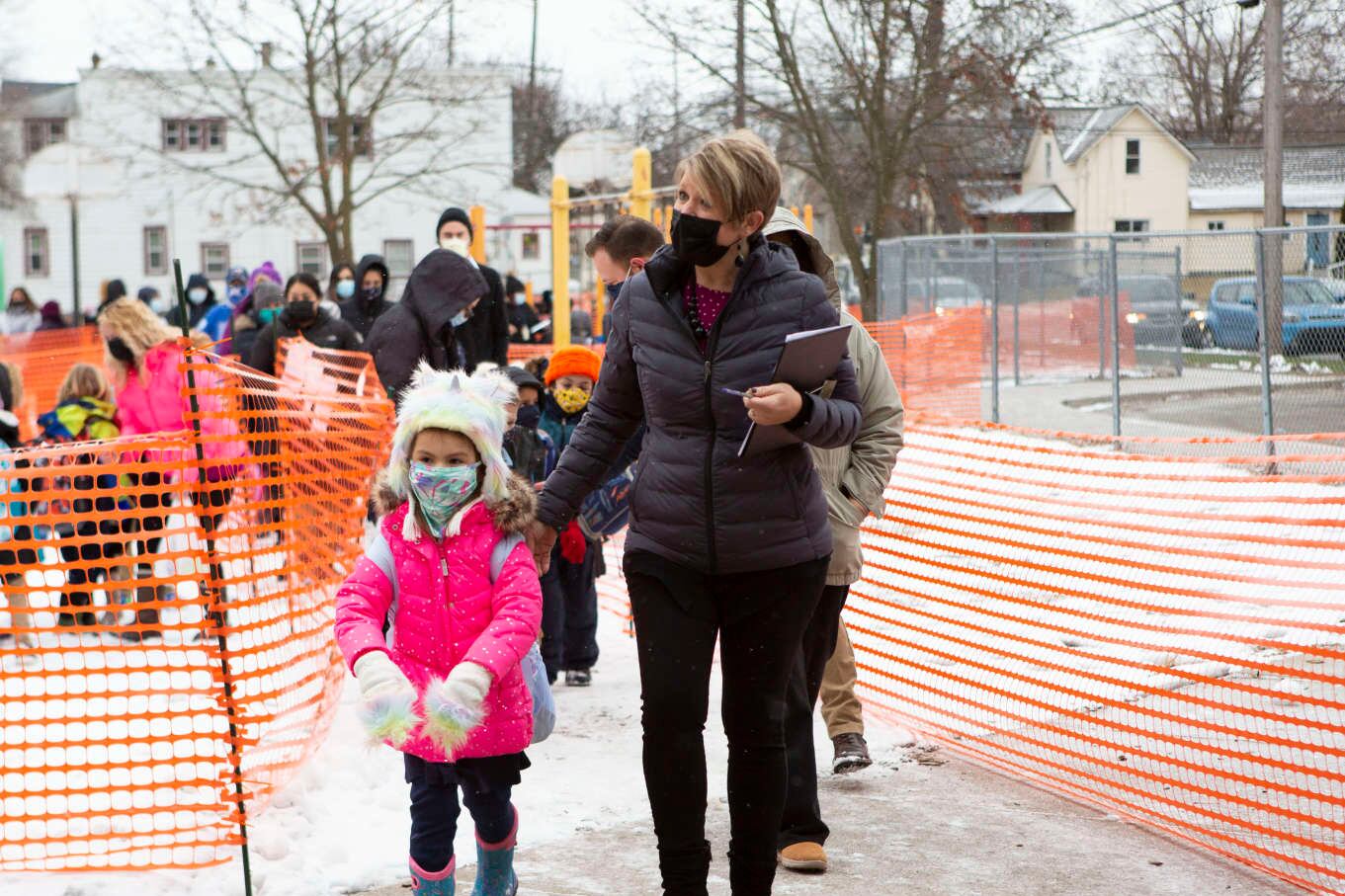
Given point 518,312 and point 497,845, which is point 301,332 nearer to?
point 497,845

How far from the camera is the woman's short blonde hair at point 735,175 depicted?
373 cm

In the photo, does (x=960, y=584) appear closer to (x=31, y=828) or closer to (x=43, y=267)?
(x=31, y=828)

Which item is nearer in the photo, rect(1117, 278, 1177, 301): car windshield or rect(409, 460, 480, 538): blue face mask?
rect(409, 460, 480, 538): blue face mask

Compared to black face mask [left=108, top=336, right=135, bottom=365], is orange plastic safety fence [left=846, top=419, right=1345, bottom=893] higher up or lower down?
lower down

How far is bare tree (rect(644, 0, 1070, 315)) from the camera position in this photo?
2630 cm

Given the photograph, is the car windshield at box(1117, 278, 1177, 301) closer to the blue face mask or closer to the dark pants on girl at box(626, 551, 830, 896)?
the dark pants on girl at box(626, 551, 830, 896)

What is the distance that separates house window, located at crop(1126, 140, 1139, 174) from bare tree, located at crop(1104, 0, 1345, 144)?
11722 mm

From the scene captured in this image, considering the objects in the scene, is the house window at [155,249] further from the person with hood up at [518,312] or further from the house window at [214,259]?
the person with hood up at [518,312]

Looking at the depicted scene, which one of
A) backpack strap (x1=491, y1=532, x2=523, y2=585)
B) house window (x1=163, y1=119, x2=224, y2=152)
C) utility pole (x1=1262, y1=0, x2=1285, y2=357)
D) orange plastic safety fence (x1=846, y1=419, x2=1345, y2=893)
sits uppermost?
house window (x1=163, y1=119, x2=224, y2=152)

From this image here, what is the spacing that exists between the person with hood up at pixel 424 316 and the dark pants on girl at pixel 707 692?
335cm

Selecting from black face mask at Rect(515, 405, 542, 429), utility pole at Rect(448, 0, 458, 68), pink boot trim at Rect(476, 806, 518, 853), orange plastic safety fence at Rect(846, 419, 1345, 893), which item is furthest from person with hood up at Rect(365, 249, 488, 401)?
utility pole at Rect(448, 0, 458, 68)

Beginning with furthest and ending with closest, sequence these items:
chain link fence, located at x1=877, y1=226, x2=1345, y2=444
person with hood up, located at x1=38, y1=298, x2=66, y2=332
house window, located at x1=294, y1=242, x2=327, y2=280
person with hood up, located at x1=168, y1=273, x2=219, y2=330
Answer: house window, located at x1=294, y1=242, x2=327, y2=280 < person with hood up, located at x1=38, y1=298, x2=66, y2=332 < person with hood up, located at x1=168, y1=273, x2=219, y2=330 < chain link fence, located at x1=877, y1=226, x2=1345, y2=444

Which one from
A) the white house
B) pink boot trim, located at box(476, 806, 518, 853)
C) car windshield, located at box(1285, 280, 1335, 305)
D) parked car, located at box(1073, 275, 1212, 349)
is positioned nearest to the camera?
pink boot trim, located at box(476, 806, 518, 853)

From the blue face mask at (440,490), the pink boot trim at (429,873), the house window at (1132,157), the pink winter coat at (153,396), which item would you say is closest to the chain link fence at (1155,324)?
the pink winter coat at (153,396)
